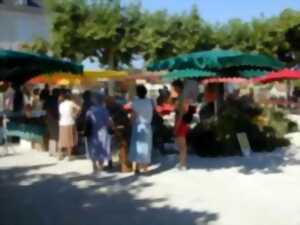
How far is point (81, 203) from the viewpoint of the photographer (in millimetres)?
9438

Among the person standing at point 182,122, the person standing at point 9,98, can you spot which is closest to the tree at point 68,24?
the person standing at point 9,98

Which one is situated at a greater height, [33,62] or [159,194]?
[33,62]

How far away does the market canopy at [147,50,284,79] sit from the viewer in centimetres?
1416

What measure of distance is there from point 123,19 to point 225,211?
88.8 feet

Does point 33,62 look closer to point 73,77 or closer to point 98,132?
point 98,132

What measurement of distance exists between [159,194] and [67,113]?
431cm

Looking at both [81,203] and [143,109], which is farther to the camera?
[143,109]

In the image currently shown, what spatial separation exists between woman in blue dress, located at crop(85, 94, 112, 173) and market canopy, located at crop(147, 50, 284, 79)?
2905 mm

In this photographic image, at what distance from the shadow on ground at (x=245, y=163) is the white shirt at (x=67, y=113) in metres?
1.95

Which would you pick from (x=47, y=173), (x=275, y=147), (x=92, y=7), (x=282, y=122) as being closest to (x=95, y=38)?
(x=92, y=7)

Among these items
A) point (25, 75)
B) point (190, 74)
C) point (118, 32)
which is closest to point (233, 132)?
point (190, 74)

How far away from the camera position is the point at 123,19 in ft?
115

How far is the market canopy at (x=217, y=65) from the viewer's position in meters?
14.2

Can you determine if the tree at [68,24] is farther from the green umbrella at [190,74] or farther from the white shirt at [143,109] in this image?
the white shirt at [143,109]
